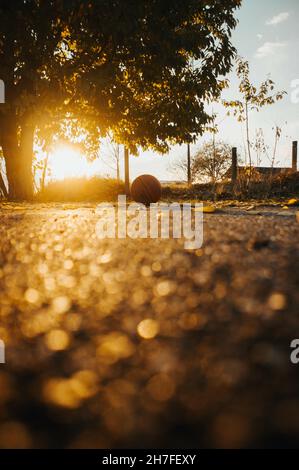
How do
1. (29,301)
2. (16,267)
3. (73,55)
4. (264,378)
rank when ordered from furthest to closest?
(73,55)
(16,267)
(29,301)
(264,378)

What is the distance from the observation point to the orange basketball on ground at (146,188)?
888 cm

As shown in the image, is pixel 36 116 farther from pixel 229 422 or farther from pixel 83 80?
pixel 229 422

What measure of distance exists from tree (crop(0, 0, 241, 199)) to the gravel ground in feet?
30.4

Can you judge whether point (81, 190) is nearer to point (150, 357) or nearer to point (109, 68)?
point (109, 68)

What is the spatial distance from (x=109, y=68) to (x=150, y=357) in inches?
416

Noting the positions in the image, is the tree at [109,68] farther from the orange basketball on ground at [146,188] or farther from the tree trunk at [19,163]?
the orange basketball on ground at [146,188]

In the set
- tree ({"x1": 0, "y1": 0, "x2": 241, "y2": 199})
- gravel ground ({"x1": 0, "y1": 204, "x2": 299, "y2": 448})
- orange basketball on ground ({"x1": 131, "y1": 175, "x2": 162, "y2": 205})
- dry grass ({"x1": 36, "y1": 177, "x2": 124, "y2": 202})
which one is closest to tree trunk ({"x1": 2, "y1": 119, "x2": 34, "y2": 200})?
tree ({"x1": 0, "y1": 0, "x2": 241, "y2": 199})

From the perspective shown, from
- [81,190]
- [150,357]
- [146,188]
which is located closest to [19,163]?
[81,190]

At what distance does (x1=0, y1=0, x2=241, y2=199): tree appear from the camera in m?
9.83

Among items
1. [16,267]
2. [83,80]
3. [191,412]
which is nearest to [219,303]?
[191,412]

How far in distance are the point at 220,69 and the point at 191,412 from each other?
1280 centimetres

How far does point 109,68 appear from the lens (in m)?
10.2

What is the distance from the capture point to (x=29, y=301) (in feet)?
4.60

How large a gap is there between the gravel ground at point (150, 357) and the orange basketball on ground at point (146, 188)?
704cm
